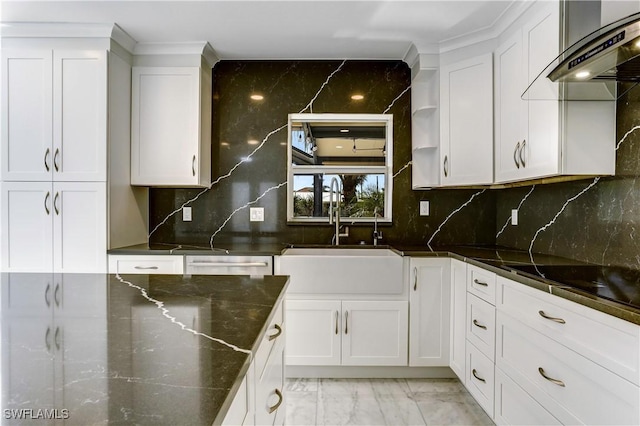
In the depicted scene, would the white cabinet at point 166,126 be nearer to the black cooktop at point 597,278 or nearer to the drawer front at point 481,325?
the drawer front at point 481,325

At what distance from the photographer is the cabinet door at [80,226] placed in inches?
102

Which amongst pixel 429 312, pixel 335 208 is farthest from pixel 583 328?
pixel 335 208

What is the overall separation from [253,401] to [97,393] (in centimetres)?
43

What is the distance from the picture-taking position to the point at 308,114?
319cm

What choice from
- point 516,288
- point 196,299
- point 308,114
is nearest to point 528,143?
point 516,288

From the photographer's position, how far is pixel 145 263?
8.56 feet

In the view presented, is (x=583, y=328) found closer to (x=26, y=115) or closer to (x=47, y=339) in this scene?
(x=47, y=339)

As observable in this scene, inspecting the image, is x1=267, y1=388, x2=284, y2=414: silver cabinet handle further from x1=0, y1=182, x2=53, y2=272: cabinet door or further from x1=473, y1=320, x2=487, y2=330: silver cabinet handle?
x1=0, y1=182, x2=53, y2=272: cabinet door

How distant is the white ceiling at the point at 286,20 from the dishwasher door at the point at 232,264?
60.5 inches

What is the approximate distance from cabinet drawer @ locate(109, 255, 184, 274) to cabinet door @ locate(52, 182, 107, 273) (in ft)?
0.23

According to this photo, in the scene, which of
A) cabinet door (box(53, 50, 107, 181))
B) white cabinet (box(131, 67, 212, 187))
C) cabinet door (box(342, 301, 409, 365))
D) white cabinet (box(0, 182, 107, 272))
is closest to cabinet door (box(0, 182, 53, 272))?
white cabinet (box(0, 182, 107, 272))

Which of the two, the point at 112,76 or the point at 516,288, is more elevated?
the point at 112,76

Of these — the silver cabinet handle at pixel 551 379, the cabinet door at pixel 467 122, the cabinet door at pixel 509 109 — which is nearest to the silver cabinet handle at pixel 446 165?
the cabinet door at pixel 467 122

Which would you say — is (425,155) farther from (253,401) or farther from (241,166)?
(253,401)
